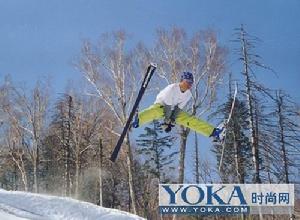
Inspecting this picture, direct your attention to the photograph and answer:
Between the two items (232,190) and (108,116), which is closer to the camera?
(232,190)

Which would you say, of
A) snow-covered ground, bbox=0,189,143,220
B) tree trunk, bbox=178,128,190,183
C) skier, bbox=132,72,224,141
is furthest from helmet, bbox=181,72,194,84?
tree trunk, bbox=178,128,190,183

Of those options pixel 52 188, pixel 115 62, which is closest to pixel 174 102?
pixel 115 62

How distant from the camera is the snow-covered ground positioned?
14.4 m

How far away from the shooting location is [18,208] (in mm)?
14758

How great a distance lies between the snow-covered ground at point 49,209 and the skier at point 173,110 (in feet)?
16.6

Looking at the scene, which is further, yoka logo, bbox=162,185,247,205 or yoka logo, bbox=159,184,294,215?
yoka logo, bbox=162,185,247,205

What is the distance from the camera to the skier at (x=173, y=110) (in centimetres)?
1009

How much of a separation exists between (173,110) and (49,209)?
6.28 metres

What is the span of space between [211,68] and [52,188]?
1676cm

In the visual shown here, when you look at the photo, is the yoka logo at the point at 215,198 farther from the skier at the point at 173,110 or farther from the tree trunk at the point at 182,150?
the skier at the point at 173,110

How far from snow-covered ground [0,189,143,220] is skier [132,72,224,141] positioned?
16.6 feet

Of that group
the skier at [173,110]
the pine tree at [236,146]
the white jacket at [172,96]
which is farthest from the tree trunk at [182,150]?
the white jacket at [172,96]

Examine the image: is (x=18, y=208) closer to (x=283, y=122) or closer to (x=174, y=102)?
(x=174, y=102)

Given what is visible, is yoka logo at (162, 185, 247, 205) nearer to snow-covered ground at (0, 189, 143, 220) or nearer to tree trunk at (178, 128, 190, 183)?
tree trunk at (178, 128, 190, 183)
